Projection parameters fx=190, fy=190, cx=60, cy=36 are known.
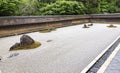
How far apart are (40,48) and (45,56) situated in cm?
133

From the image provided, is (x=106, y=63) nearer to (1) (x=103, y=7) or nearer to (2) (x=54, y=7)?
(2) (x=54, y=7)

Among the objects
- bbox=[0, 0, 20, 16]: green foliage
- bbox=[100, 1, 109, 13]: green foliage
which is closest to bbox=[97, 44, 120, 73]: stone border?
bbox=[0, 0, 20, 16]: green foliage

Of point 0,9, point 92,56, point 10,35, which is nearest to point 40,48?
point 92,56

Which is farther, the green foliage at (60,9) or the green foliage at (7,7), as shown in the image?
the green foliage at (60,9)

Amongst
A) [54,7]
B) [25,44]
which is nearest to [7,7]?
[25,44]

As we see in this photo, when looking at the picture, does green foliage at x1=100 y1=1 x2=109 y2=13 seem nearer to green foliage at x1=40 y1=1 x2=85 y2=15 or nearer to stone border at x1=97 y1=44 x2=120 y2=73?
green foliage at x1=40 y1=1 x2=85 y2=15

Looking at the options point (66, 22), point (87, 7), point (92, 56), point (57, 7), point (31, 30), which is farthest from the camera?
point (87, 7)

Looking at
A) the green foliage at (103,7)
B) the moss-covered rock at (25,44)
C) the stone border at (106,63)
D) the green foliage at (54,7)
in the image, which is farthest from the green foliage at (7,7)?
the green foliage at (103,7)

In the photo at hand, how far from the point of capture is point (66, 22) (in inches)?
683

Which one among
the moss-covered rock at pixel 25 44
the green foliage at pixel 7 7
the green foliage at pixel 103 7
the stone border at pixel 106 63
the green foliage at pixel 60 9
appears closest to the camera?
the stone border at pixel 106 63

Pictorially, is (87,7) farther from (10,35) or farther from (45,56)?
(45,56)

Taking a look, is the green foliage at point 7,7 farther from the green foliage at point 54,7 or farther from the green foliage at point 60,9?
the green foliage at point 60,9

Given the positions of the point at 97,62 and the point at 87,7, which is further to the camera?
the point at 87,7

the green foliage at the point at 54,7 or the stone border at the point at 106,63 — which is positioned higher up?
the green foliage at the point at 54,7
